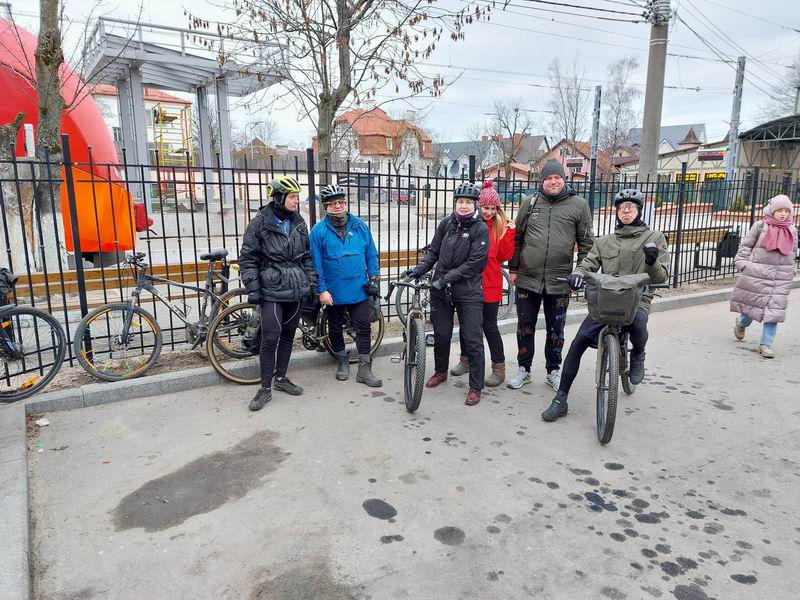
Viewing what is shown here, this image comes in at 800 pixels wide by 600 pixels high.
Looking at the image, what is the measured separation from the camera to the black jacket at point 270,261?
14.8ft

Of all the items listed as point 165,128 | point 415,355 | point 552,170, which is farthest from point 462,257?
point 165,128

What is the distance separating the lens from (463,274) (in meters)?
4.55

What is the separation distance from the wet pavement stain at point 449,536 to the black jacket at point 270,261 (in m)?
2.39

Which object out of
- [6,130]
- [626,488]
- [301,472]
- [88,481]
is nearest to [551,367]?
[626,488]

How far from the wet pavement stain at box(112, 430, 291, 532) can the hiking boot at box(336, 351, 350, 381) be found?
1.41 metres

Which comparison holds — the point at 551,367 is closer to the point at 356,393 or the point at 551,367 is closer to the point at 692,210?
the point at 356,393

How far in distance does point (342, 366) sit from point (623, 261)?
9.12 feet

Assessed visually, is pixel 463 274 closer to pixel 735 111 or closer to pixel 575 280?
pixel 575 280

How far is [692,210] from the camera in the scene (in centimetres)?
1083

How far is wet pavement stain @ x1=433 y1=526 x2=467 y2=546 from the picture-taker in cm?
288

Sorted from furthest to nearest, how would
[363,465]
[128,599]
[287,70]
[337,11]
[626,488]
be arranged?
1. [287,70]
2. [337,11]
3. [363,465]
4. [626,488]
5. [128,599]

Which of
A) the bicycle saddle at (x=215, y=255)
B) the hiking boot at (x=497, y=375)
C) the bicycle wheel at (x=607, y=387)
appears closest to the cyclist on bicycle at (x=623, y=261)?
the bicycle wheel at (x=607, y=387)

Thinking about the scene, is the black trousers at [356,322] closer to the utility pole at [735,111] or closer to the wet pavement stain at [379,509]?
the wet pavement stain at [379,509]

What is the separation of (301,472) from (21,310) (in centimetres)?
286
